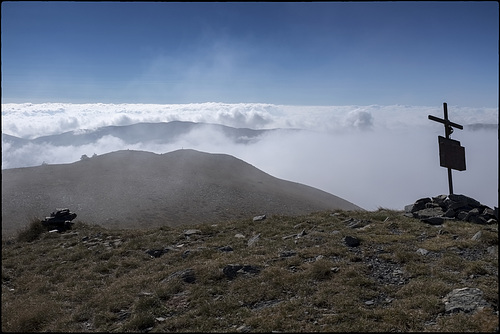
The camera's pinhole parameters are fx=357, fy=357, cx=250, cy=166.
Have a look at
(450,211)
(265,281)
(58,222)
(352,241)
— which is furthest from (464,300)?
(58,222)

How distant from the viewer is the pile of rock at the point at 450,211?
1744 cm

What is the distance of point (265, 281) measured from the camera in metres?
10.7

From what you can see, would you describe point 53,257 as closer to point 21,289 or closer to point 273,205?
point 21,289

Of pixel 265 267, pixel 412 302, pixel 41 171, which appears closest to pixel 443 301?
pixel 412 302

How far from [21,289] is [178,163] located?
58.8 meters

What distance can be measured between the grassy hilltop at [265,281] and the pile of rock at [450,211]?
1.13m

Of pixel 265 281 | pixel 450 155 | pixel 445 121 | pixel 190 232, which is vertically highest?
pixel 445 121

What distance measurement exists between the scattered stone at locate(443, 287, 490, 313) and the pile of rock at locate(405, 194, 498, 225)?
365 inches

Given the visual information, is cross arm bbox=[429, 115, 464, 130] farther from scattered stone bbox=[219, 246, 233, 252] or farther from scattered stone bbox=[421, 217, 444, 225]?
scattered stone bbox=[219, 246, 233, 252]

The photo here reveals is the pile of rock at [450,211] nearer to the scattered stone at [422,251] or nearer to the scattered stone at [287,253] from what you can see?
the scattered stone at [422,251]

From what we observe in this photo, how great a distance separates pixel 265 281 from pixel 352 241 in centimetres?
472

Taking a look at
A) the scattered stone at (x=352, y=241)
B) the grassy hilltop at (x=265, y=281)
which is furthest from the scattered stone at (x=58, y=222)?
the scattered stone at (x=352, y=241)

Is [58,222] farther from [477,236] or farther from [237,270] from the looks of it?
[477,236]

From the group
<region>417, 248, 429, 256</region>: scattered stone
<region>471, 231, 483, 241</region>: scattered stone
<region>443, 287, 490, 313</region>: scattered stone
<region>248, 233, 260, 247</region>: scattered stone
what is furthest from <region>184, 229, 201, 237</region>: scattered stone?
<region>443, 287, 490, 313</region>: scattered stone
